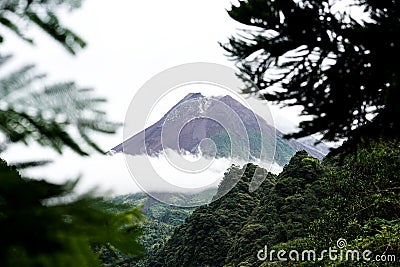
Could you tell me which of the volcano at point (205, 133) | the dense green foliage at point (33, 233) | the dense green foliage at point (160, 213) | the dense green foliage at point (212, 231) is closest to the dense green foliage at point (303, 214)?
the dense green foliage at point (212, 231)

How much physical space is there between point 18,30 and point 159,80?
5911mm

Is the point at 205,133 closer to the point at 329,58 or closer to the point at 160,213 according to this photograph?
the point at 329,58

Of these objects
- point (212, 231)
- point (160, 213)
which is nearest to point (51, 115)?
point (212, 231)

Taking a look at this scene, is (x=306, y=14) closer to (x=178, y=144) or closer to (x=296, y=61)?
(x=296, y=61)

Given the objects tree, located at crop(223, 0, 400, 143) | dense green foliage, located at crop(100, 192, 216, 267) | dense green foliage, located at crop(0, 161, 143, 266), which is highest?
tree, located at crop(223, 0, 400, 143)

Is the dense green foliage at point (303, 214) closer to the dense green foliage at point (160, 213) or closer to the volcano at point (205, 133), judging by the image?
the volcano at point (205, 133)

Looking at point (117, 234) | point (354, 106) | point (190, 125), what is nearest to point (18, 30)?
point (117, 234)

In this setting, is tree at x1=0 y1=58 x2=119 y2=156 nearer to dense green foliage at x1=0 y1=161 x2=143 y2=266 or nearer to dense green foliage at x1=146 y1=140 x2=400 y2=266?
dense green foliage at x1=0 y1=161 x2=143 y2=266

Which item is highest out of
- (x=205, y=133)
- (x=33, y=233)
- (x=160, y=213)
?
(x=205, y=133)

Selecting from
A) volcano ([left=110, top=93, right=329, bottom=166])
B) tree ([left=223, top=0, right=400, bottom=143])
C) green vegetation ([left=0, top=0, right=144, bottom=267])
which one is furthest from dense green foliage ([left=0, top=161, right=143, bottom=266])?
volcano ([left=110, top=93, right=329, bottom=166])

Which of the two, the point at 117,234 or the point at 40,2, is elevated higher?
the point at 40,2

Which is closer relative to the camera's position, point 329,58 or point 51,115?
point 51,115

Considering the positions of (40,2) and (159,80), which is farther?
(159,80)

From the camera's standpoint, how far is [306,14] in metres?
2.03
